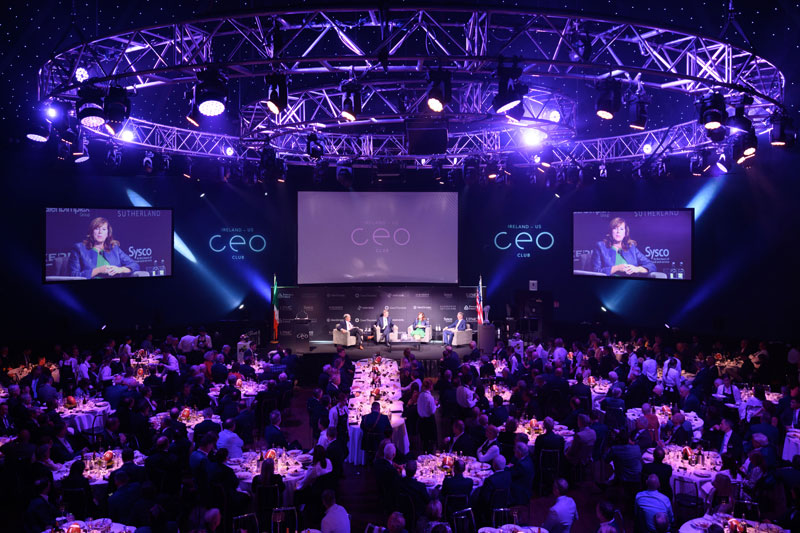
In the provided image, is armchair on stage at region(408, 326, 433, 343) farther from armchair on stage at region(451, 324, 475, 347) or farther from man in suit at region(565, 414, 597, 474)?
man in suit at region(565, 414, 597, 474)

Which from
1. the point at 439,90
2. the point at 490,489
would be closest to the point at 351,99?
the point at 439,90

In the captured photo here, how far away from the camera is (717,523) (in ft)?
20.4

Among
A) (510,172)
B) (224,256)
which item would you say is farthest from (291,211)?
(510,172)

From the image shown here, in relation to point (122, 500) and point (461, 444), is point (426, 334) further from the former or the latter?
point (122, 500)

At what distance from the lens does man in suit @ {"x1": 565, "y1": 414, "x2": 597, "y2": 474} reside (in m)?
8.67

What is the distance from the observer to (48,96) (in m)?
9.56

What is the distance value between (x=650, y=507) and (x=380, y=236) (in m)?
14.5

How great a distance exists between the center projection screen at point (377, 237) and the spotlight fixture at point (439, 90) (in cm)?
1210

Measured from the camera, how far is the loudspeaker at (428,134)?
11898mm

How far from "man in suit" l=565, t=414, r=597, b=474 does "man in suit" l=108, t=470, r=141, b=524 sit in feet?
19.1

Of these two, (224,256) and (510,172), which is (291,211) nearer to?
(224,256)

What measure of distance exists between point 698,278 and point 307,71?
40.0 ft

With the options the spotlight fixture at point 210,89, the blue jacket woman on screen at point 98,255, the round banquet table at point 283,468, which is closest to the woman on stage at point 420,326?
the blue jacket woman on screen at point 98,255

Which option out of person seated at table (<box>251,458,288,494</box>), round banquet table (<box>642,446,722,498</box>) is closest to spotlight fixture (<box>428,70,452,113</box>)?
person seated at table (<box>251,458,288,494</box>)
